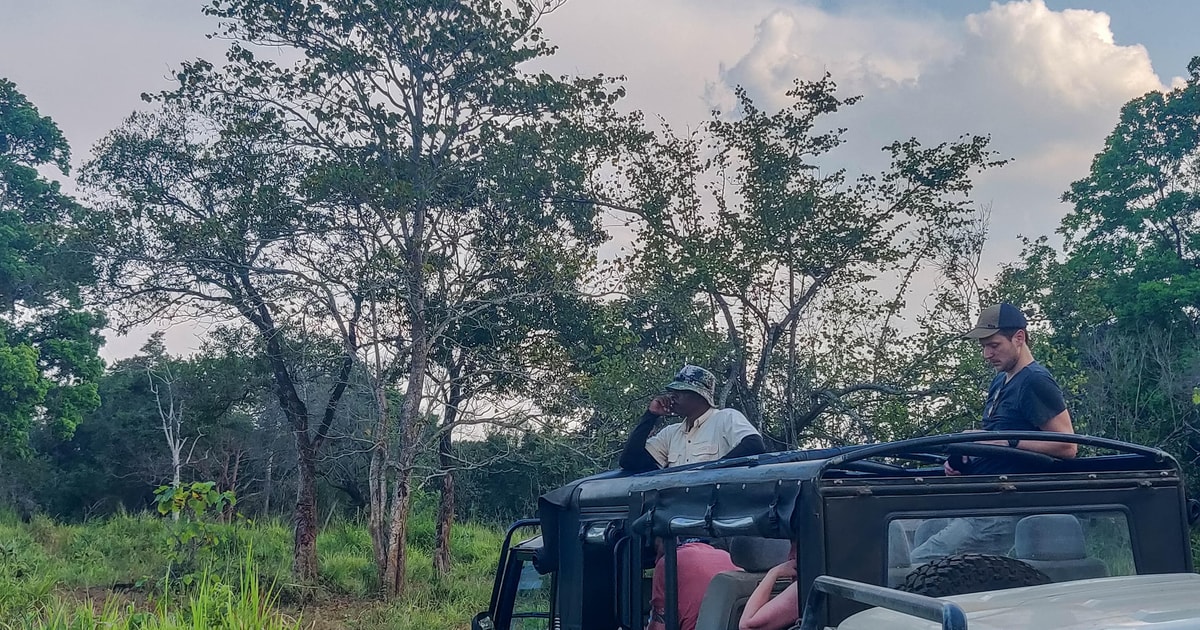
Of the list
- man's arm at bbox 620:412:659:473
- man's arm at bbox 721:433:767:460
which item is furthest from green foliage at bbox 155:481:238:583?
man's arm at bbox 721:433:767:460

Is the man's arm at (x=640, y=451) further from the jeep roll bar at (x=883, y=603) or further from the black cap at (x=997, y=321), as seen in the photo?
the jeep roll bar at (x=883, y=603)

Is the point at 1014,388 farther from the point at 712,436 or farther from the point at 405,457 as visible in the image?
the point at 405,457

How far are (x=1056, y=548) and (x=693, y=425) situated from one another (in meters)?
2.19

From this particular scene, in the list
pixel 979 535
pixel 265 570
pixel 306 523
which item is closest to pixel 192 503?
pixel 306 523

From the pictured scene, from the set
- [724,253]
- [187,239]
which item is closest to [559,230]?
[724,253]

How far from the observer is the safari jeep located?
7.58 feet

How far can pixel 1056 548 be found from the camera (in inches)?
119

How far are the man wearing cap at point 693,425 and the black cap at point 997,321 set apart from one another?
118cm

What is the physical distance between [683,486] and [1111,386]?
60.1 feet

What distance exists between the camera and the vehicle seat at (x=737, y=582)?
3205 millimetres

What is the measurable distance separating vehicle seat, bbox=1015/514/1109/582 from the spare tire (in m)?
0.24

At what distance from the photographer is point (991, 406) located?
4.04 metres

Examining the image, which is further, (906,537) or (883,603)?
(906,537)

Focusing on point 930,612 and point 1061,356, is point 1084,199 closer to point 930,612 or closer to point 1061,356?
point 1061,356
